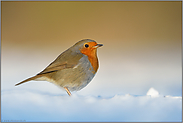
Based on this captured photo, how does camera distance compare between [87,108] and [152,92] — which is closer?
[87,108]

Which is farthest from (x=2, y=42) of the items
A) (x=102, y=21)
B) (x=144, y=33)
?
(x=144, y=33)

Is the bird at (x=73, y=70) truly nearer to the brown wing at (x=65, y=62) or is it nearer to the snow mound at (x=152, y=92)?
the brown wing at (x=65, y=62)

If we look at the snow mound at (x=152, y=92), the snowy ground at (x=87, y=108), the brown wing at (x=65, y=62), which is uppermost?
the brown wing at (x=65, y=62)

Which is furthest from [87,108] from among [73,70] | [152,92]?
[152,92]

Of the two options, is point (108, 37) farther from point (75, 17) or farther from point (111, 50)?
point (75, 17)

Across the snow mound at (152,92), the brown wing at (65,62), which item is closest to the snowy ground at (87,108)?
the snow mound at (152,92)

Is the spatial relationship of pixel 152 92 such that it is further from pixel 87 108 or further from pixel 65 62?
pixel 65 62
